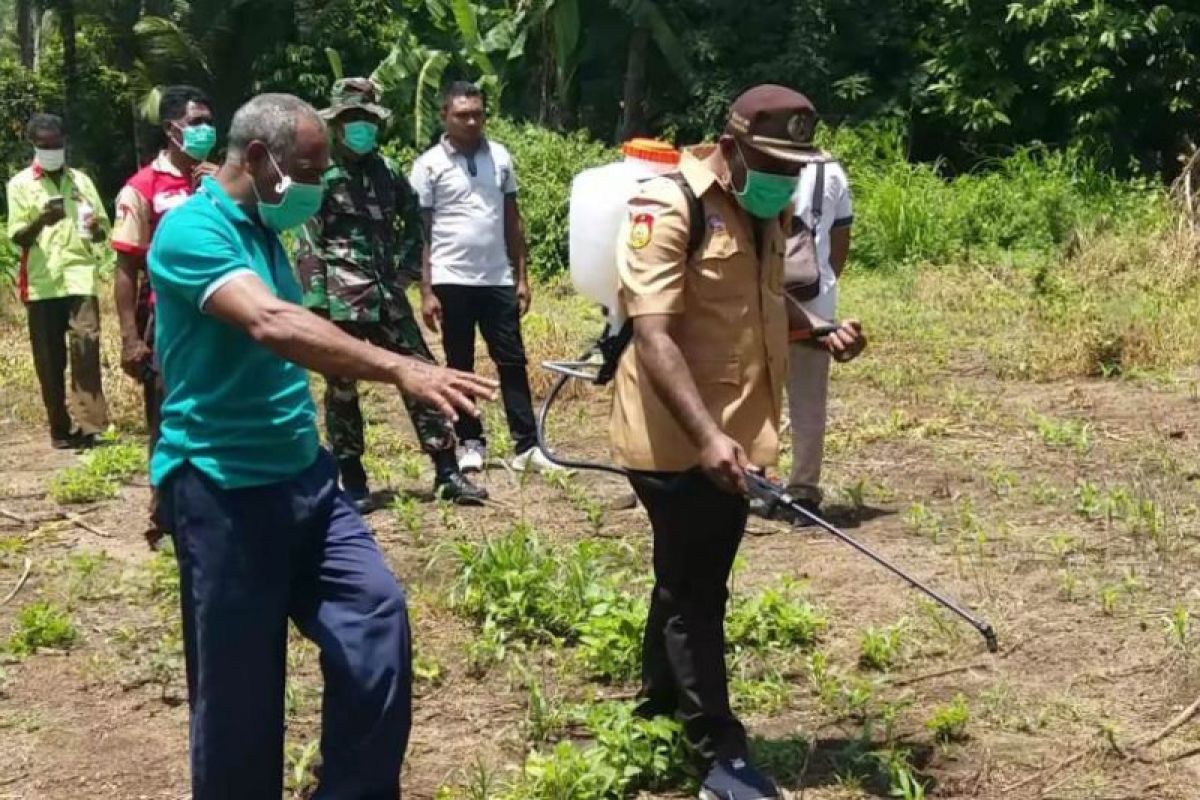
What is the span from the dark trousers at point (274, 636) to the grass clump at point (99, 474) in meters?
4.64

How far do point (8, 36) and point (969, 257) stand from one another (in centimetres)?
3708

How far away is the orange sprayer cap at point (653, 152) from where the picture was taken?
4.57 m

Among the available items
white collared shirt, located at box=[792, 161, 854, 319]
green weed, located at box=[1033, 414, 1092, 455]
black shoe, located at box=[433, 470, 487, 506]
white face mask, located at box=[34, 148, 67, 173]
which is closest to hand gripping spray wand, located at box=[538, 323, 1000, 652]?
white collared shirt, located at box=[792, 161, 854, 319]

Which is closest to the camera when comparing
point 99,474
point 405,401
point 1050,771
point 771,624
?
point 1050,771

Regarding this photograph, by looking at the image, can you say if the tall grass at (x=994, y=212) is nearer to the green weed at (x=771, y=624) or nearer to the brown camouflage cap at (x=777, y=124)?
the green weed at (x=771, y=624)

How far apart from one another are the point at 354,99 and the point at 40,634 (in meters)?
2.58

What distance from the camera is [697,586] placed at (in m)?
4.16

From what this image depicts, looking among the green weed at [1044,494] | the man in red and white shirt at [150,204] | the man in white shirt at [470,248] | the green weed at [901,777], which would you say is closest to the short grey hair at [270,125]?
the green weed at [901,777]

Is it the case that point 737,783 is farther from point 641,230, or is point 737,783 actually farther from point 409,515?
point 409,515

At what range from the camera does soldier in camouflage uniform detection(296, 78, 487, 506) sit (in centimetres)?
694

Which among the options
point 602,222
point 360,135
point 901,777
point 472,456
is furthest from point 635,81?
point 901,777

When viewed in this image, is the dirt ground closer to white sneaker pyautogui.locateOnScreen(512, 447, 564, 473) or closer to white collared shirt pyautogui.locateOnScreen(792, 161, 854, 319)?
white sneaker pyautogui.locateOnScreen(512, 447, 564, 473)

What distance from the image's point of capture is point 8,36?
45.1m

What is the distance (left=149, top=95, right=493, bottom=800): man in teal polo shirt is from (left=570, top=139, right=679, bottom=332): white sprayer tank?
94 centimetres
